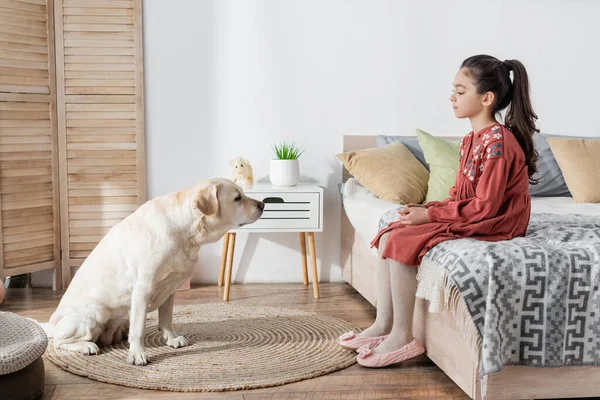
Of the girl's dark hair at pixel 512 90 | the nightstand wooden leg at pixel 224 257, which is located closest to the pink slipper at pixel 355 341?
the girl's dark hair at pixel 512 90

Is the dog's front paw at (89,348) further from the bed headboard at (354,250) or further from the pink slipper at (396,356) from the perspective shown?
the bed headboard at (354,250)

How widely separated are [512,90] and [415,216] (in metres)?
0.53

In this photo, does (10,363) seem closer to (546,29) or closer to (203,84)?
(203,84)

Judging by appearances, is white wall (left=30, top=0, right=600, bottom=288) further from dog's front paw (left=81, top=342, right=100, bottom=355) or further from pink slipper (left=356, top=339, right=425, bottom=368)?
pink slipper (left=356, top=339, right=425, bottom=368)

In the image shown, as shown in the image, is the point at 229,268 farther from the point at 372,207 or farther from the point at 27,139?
the point at 27,139

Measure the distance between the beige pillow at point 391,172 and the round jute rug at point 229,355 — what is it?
643 mm

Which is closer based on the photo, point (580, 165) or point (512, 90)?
point (512, 90)

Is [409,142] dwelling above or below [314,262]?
above

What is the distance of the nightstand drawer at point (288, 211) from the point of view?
3594mm

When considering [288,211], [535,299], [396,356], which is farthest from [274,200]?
[535,299]

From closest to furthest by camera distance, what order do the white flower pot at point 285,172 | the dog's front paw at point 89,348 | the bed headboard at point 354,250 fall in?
1. the dog's front paw at point 89,348
2. the bed headboard at point 354,250
3. the white flower pot at point 285,172

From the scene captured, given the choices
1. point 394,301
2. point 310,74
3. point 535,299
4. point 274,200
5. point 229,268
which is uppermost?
point 310,74

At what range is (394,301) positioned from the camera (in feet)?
8.13

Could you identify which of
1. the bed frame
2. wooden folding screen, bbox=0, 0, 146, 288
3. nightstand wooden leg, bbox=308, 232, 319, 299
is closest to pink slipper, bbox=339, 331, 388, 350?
the bed frame
